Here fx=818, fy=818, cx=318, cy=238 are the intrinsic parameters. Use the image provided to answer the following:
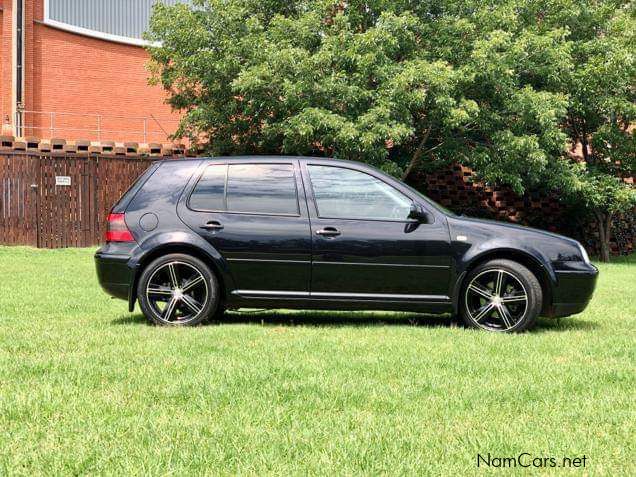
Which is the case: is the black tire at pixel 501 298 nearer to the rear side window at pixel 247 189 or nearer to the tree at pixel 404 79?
the rear side window at pixel 247 189

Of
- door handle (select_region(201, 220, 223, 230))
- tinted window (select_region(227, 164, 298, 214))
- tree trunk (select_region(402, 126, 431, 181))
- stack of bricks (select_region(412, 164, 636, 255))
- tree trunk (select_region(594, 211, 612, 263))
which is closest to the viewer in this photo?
door handle (select_region(201, 220, 223, 230))

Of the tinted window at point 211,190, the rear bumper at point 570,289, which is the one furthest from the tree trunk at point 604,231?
the tinted window at point 211,190

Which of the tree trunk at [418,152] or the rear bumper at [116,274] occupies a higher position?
the tree trunk at [418,152]

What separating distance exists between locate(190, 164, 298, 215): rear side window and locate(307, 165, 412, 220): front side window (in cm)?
28

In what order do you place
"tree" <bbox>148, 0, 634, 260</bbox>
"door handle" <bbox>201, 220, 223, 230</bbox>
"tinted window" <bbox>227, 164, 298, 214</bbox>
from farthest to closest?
"tree" <bbox>148, 0, 634, 260</bbox>, "tinted window" <bbox>227, 164, 298, 214</bbox>, "door handle" <bbox>201, 220, 223, 230</bbox>

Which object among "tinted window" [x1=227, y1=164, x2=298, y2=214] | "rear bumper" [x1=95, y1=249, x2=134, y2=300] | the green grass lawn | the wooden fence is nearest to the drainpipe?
the wooden fence

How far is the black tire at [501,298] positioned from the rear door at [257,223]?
1.52 m

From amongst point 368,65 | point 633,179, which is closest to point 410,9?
point 368,65

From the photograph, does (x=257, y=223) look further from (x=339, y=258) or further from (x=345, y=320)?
(x=345, y=320)

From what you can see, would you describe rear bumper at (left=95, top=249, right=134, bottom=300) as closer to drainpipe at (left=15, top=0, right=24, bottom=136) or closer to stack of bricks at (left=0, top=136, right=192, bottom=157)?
stack of bricks at (left=0, top=136, right=192, bottom=157)

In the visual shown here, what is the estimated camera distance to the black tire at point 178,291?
760 cm

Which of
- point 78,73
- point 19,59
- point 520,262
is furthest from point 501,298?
point 78,73

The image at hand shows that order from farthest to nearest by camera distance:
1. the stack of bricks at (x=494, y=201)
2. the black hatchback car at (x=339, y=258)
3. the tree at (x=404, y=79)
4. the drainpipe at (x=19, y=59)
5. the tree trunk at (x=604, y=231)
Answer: the drainpipe at (x=19, y=59) < the stack of bricks at (x=494, y=201) < the tree trunk at (x=604, y=231) < the tree at (x=404, y=79) < the black hatchback car at (x=339, y=258)

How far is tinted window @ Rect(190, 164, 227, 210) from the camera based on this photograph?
784 centimetres
